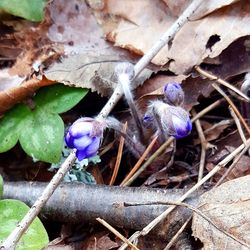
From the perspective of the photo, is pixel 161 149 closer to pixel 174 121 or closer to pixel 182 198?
pixel 174 121

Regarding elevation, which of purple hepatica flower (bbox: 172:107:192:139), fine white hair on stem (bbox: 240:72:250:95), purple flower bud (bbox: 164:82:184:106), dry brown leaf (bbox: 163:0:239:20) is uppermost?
dry brown leaf (bbox: 163:0:239:20)

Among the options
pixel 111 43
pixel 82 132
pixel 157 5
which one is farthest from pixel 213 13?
pixel 82 132

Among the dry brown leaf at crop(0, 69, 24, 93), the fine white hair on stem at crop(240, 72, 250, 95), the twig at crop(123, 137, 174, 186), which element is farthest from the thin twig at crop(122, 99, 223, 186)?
the dry brown leaf at crop(0, 69, 24, 93)

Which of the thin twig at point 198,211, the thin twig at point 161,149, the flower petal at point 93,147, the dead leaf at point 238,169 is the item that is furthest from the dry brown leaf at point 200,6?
the thin twig at point 198,211

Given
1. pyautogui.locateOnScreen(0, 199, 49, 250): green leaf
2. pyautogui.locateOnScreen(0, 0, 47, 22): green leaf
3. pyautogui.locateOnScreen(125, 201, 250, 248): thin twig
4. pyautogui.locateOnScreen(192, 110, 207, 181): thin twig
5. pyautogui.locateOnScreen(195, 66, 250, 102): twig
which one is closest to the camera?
pyautogui.locateOnScreen(125, 201, 250, 248): thin twig

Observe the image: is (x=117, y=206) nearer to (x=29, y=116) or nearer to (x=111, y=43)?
(x=29, y=116)

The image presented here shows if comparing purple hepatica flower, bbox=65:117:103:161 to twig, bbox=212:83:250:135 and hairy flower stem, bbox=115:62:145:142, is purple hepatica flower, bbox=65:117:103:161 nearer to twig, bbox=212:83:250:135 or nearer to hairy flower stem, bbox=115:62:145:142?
hairy flower stem, bbox=115:62:145:142
